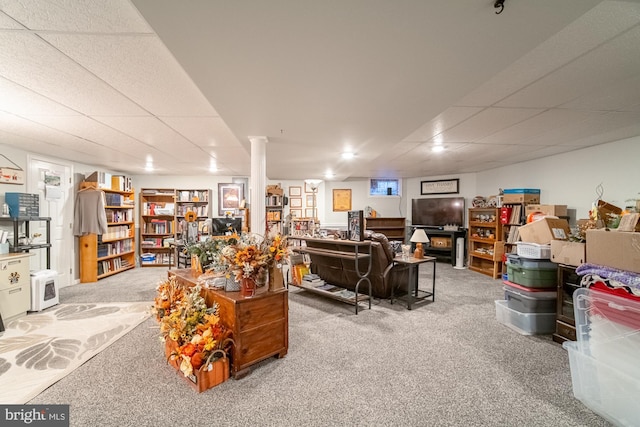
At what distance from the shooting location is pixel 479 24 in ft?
4.16

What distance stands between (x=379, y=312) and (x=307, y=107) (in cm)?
271

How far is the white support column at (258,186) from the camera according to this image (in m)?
3.04

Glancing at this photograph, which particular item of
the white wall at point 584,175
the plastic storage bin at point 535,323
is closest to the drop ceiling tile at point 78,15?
the plastic storage bin at point 535,323

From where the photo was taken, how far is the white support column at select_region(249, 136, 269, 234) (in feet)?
9.98

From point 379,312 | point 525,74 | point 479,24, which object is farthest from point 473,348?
point 479,24

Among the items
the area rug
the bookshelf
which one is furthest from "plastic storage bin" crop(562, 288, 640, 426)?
the bookshelf

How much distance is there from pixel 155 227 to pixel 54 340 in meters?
4.20

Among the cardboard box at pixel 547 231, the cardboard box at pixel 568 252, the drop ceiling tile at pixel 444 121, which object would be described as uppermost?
the drop ceiling tile at pixel 444 121

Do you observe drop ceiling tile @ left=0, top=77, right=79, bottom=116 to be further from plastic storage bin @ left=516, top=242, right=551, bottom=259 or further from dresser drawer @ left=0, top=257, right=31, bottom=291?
plastic storage bin @ left=516, top=242, right=551, bottom=259

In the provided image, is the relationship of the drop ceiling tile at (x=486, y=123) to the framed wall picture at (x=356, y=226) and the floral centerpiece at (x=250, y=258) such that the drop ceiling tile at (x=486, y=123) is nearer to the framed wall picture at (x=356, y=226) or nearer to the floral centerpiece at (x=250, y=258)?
the framed wall picture at (x=356, y=226)

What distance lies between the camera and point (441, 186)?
717cm

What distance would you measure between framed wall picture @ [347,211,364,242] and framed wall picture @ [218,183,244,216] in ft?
13.9

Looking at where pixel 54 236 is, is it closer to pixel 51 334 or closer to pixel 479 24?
pixel 51 334

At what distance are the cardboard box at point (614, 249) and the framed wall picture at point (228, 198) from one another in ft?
21.6
